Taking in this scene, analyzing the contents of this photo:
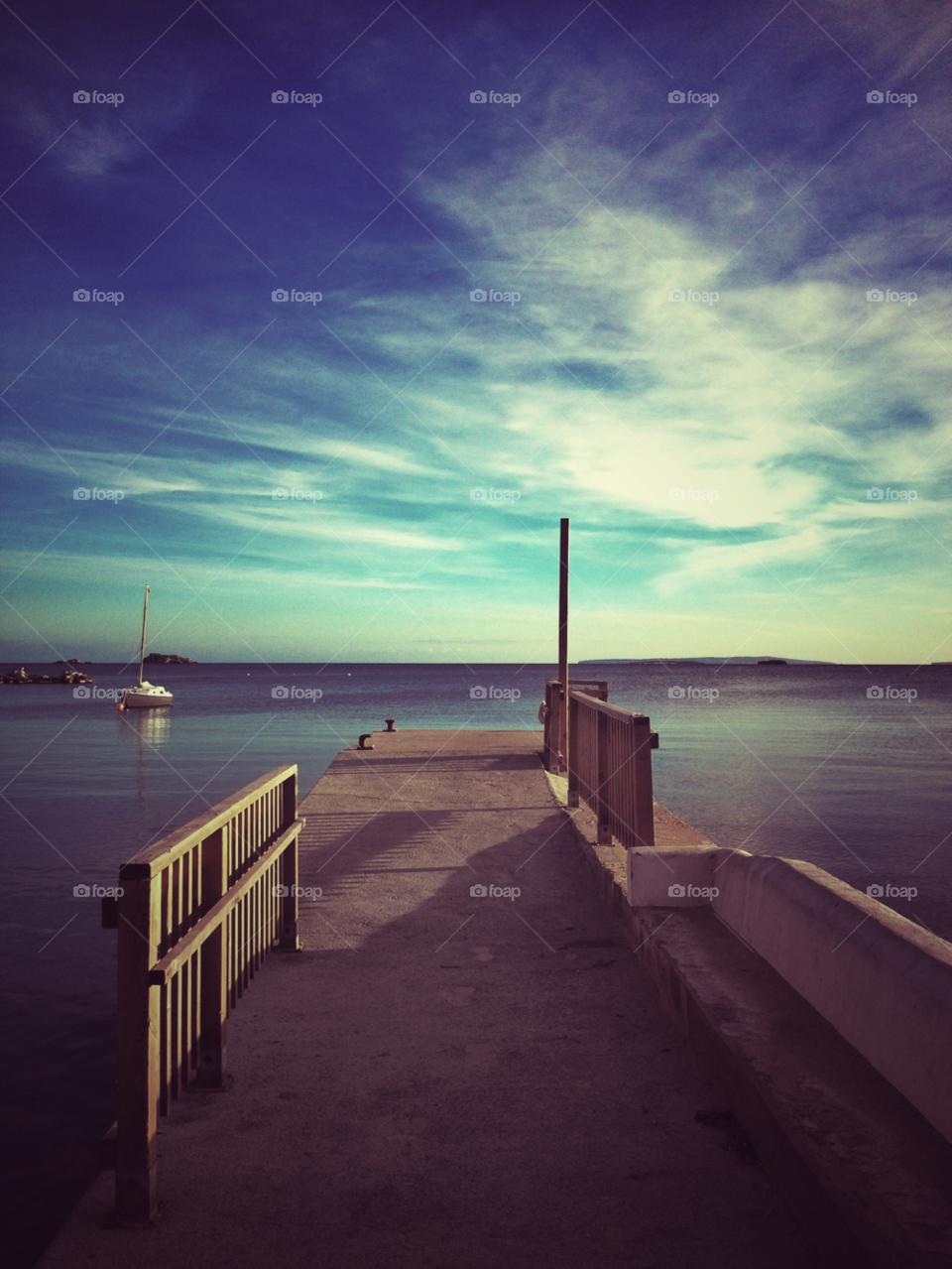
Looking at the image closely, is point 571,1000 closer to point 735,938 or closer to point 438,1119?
point 735,938

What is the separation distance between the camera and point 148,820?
41.3 feet

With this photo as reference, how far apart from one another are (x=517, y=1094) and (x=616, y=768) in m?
3.38

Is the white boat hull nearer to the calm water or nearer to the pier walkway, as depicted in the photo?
the calm water

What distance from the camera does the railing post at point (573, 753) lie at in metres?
9.24

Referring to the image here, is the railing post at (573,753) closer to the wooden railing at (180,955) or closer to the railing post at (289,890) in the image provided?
the railing post at (289,890)

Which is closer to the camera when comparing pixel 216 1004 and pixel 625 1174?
pixel 625 1174

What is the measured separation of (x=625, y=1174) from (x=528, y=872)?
4204mm

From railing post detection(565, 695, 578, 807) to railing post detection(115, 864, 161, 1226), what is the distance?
692 cm

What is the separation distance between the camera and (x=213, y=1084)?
339cm

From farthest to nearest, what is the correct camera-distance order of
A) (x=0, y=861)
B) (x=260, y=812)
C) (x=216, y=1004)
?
(x=0, y=861) → (x=260, y=812) → (x=216, y=1004)

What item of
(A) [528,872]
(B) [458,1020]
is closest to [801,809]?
(A) [528,872]

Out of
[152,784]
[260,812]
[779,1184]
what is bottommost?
[152,784]

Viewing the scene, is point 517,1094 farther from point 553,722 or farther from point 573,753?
point 553,722

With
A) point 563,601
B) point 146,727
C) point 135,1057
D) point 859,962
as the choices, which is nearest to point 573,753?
point 563,601
